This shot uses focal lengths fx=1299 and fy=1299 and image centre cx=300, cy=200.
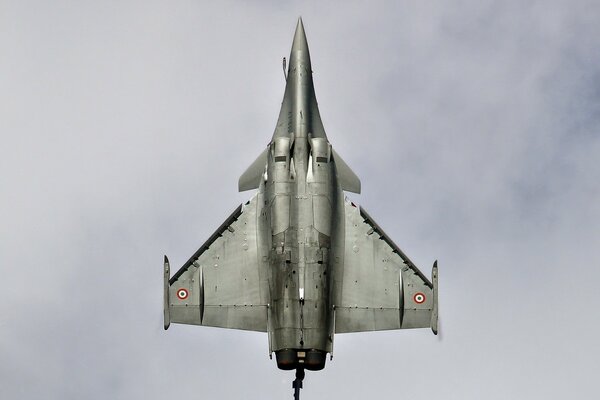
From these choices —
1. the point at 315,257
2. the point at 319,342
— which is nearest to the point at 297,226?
the point at 315,257

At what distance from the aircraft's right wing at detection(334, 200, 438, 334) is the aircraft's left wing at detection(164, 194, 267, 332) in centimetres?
407

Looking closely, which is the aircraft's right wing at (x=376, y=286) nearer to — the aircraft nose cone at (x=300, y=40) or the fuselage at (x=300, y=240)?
the fuselage at (x=300, y=240)

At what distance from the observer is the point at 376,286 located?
63.3 m

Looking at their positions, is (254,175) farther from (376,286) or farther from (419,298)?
(419,298)

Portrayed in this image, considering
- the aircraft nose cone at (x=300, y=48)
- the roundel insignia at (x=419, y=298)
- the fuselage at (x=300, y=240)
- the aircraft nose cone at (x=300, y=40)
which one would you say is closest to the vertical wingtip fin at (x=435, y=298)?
the roundel insignia at (x=419, y=298)

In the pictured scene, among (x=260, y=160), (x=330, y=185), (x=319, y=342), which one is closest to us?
(x=319, y=342)

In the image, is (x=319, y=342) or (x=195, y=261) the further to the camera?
(x=195, y=261)

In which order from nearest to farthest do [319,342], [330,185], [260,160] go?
[319,342] → [330,185] → [260,160]

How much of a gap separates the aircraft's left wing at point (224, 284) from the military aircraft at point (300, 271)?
0.05m

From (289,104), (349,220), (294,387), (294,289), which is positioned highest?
(289,104)

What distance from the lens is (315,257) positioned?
197ft

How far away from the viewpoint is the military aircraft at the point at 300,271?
59469mm

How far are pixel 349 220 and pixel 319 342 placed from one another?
321 inches

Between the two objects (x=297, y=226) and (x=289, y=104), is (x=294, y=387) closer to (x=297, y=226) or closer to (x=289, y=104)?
(x=297, y=226)
